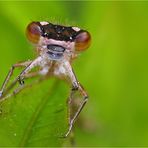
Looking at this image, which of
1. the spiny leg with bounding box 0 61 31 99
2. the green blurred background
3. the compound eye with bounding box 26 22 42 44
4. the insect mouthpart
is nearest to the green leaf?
the spiny leg with bounding box 0 61 31 99

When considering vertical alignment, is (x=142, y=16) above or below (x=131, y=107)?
above

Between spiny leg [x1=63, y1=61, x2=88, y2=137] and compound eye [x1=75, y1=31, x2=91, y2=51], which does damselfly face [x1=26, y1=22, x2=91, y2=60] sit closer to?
compound eye [x1=75, y1=31, x2=91, y2=51]

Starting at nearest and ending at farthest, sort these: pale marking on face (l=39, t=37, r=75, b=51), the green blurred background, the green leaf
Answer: the green leaf → pale marking on face (l=39, t=37, r=75, b=51) → the green blurred background

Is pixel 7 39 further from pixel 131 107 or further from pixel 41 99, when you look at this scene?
pixel 131 107

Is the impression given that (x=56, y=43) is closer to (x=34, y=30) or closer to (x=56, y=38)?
(x=56, y=38)

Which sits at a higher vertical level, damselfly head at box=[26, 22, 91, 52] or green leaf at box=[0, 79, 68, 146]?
damselfly head at box=[26, 22, 91, 52]

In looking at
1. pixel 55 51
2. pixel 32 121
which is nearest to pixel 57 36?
pixel 55 51

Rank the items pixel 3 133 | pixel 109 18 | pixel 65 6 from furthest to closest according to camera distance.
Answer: pixel 65 6, pixel 109 18, pixel 3 133

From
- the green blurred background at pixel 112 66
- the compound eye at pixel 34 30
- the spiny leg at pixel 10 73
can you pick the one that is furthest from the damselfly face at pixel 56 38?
the green blurred background at pixel 112 66

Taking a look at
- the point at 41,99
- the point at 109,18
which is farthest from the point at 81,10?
the point at 41,99
